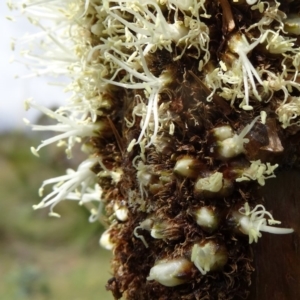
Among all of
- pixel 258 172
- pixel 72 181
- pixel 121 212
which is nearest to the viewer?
pixel 258 172

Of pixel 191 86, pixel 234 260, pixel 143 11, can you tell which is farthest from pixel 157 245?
pixel 143 11

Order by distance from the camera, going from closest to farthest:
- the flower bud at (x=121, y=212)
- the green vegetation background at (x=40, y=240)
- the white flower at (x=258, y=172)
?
1. the white flower at (x=258, y=172)
2. the flower bud at (x=121, y=212)
3. the green vegetation background at (x=40, y=240)

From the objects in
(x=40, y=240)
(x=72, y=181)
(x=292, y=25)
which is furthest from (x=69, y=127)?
(x=40, y=240)

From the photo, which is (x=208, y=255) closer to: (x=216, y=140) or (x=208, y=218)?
(x=208, y=218)

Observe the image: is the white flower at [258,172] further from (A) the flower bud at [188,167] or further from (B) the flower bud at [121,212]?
(B) the flower bud at [121,212]

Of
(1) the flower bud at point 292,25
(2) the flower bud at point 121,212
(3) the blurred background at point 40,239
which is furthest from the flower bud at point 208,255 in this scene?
(3) the blurred background at point 40,239

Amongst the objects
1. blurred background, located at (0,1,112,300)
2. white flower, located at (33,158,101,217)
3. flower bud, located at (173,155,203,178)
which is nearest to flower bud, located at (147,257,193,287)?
flower bud, located at (173,155,203,178)

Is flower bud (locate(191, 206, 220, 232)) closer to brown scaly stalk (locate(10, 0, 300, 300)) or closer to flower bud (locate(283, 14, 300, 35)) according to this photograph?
brown scaly stalk (locate(10, 0, 300, 300))
